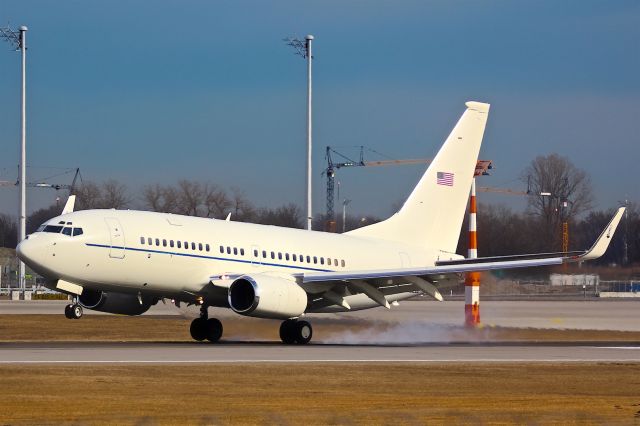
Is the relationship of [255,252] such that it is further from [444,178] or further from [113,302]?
[444,178]

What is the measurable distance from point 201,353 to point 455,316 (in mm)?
26011

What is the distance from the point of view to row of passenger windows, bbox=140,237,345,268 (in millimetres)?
40969

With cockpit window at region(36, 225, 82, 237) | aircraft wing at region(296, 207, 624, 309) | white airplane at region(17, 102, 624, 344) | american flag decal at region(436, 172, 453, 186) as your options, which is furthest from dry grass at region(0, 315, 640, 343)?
cockpit window at region(36, 225, 82, 237)

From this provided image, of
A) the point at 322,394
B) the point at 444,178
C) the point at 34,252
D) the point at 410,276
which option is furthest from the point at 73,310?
the point at 322,394

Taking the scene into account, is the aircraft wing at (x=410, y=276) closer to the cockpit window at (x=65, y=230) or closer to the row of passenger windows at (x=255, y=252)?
the row of passenger windows at (x=255, y=252)

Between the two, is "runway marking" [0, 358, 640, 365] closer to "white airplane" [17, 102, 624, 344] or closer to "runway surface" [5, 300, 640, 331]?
"white airplane" [17, 102, 624, 344]

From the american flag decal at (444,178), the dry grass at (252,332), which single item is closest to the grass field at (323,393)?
the dry grass at (252,332)

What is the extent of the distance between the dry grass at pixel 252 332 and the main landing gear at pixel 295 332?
3471mm

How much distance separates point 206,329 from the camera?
44.1 metres

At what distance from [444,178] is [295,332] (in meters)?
12.0

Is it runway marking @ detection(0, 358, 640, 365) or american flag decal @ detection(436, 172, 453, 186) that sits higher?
american flag decal @ detection(436, 172, 453, 186)

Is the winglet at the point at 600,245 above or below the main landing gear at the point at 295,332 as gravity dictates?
above

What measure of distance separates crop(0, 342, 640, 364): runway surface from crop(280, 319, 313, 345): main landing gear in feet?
8.88

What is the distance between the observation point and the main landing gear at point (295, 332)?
139ft
